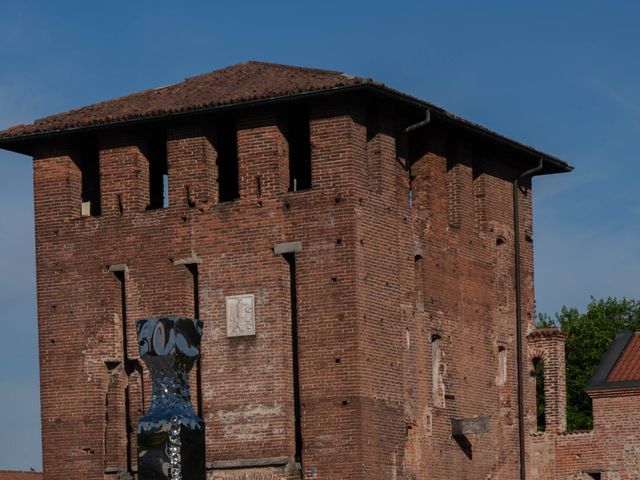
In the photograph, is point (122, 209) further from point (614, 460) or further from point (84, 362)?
point (614, 460)

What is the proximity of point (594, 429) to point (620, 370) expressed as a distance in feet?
4.19

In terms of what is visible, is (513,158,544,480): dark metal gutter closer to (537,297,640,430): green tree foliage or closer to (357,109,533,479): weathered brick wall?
(357,109,533,479): weathered brick wall

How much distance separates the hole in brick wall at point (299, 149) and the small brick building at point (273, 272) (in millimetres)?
46

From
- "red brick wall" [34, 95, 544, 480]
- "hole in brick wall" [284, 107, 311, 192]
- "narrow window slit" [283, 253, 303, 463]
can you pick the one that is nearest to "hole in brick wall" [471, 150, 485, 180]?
"red brick wall" [34, 95, 544, 480]

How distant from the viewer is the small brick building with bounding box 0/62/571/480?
31.4m

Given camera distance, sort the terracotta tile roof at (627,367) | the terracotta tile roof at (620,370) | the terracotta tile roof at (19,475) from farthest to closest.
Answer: the terracotta tile roof at (19,475)
the terracotta tile roof at (627,367)
the terracotta tile roof at (620,370)

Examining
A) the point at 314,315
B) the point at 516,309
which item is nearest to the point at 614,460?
the point at 516,309

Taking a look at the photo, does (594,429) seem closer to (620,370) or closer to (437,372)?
(620,370)

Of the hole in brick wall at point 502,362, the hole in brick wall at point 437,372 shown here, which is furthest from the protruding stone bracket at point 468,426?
the hole in brick wall at point 502,362

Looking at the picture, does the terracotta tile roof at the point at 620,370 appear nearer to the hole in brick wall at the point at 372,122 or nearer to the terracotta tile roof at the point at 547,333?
the terracotta tile roof at the point at 547,333

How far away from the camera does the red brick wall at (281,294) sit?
103ft

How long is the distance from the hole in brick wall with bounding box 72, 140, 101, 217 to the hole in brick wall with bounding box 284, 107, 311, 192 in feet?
11.4

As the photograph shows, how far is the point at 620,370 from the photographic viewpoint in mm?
37812

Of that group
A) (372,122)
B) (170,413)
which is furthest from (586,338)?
(170,413)
